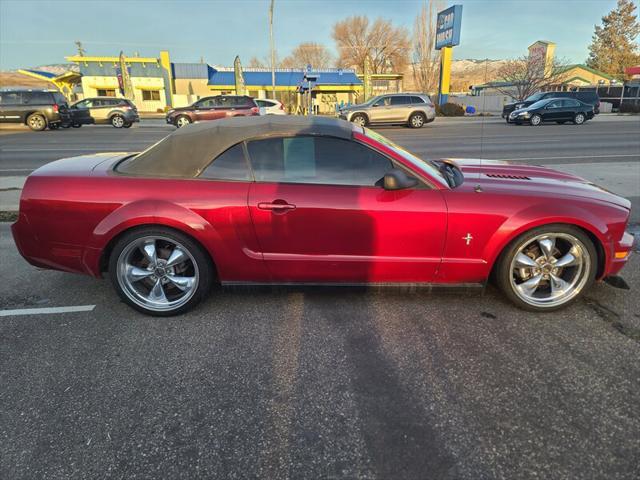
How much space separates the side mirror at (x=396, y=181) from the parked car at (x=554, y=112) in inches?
894

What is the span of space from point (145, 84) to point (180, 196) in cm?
4895

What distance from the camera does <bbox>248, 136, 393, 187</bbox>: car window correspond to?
3.07 metres

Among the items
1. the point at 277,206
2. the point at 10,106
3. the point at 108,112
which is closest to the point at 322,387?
the point at 277,206

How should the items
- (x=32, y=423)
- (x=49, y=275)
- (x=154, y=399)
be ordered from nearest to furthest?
(x=32, y=423) → (x=154, y=399) → (x=49, y=275)

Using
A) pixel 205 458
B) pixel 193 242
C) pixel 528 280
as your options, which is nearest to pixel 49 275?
pixel 193 242

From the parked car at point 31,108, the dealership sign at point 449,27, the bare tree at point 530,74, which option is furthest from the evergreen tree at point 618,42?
the parked car at point 31,108

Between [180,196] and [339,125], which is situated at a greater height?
[339,125]

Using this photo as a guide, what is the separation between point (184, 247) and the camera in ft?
10.1

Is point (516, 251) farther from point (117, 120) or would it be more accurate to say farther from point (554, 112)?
point (117, 120)

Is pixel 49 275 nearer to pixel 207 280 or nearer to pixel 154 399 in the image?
pixel 207 280

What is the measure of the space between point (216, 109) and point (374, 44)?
51549 millimetres

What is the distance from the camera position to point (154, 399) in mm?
2340

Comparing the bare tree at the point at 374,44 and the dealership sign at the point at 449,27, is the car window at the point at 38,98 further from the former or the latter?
the bare tree at the point at 374,44

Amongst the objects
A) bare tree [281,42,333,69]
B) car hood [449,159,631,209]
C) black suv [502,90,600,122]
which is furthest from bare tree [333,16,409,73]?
car hood [449,159,631,209]
